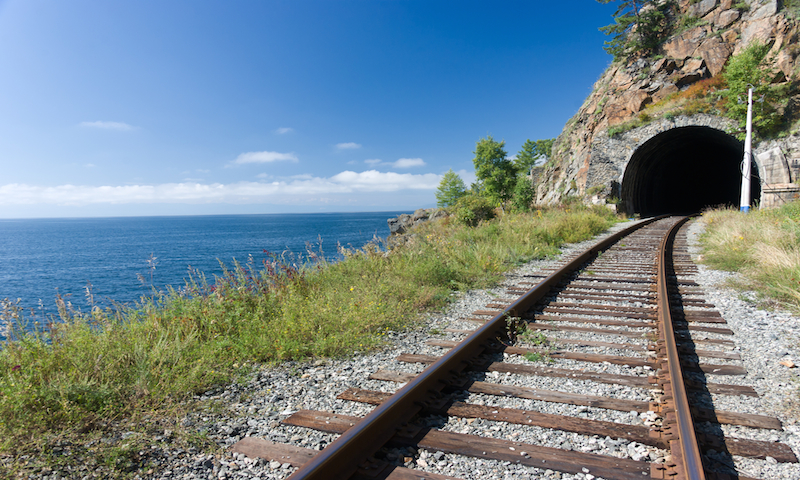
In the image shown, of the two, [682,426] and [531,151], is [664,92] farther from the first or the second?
[531,151]

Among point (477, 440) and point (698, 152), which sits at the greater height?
point (698, 152)

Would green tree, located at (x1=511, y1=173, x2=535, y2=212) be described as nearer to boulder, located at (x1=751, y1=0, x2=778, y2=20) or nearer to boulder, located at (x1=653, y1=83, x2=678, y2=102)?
boulder, located at (x1=653, y1=83, x2=678, y2=102)

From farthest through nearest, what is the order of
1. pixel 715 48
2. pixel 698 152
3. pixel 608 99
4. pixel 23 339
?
1. pixel 698 152
2. pixel 608 99
3. pixel 715 48
4. pixel 23 339

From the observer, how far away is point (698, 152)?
3622 cm

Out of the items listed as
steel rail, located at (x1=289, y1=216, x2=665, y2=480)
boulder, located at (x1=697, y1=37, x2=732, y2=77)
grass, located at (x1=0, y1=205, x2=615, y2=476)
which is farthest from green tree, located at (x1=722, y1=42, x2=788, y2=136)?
steel rail, located at (x1=289, y1=216, x2=665, y2=480)

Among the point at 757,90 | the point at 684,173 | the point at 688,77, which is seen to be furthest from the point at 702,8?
the point at 684,173

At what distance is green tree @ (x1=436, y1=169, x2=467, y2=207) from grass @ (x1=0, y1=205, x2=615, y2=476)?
65.9 metres

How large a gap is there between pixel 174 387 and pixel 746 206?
2107 centimetres

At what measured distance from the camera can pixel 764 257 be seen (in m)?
6.88

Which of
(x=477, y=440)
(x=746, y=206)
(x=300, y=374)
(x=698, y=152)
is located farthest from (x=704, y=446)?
(x=698, y=152)

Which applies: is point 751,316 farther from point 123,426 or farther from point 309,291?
point 123,426

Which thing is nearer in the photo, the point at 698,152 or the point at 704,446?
the point at 704,446

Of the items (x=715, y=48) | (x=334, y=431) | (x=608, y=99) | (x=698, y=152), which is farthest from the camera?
(x=698, y=152)

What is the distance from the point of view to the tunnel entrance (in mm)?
27344
